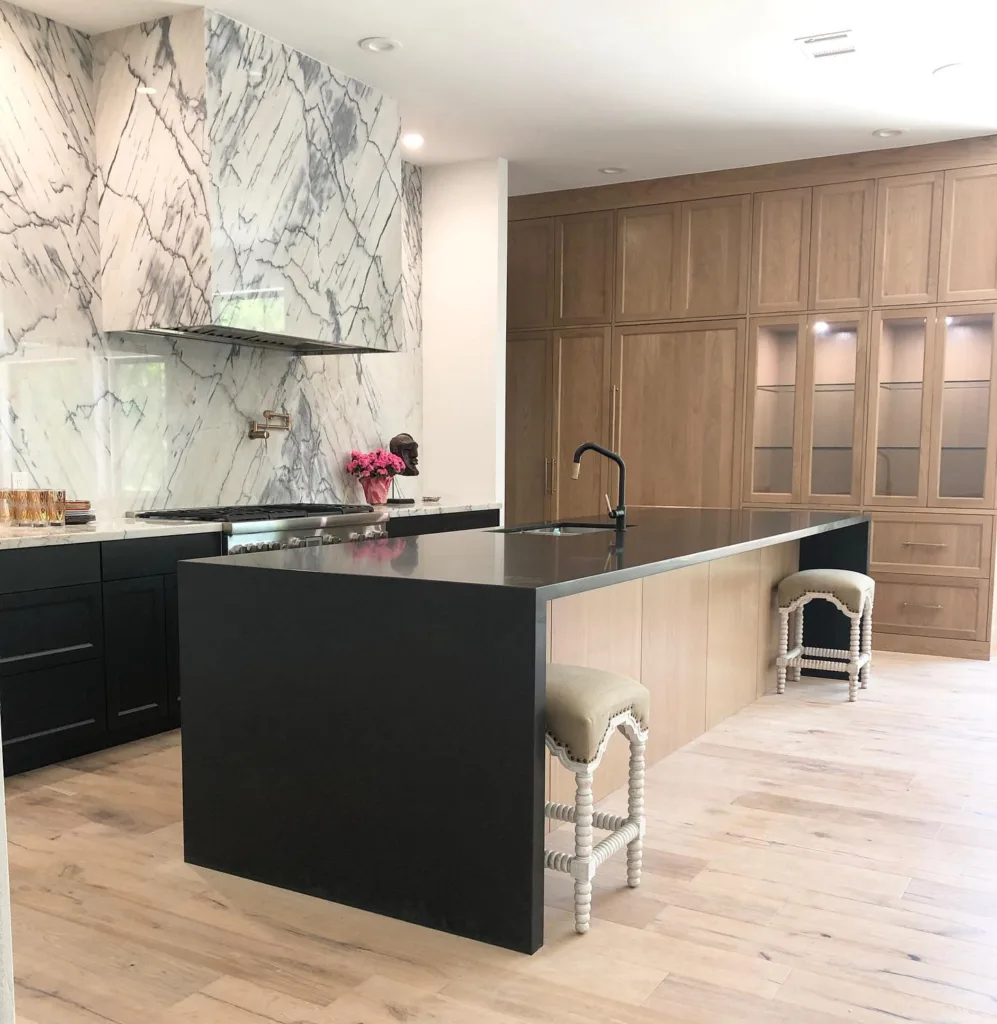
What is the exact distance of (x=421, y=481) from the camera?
5.97 metres

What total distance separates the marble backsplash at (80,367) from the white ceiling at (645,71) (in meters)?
0.31

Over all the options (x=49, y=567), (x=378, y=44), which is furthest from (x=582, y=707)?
(x=378, y=44)

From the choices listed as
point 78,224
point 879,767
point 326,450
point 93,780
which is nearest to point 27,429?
point 78,224

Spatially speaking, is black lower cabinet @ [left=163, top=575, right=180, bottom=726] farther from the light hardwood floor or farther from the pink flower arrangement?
the pink flower arrangement

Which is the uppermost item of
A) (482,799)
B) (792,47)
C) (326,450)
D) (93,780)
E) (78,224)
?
A: (792,47)

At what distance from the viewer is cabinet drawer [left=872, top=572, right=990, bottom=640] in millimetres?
5246

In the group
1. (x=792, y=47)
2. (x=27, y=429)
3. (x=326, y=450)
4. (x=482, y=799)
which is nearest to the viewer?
(x=482, y=799)

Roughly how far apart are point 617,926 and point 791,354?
13.8ft

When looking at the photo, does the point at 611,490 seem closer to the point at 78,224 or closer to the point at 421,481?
the point at 421,481

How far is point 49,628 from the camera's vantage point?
3225 millimetres

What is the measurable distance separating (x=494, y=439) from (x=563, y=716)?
370 centimetres

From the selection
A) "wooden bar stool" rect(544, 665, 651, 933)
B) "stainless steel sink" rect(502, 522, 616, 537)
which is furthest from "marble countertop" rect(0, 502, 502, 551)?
"wooden bar stool" rect(544, 665, 651, 933)

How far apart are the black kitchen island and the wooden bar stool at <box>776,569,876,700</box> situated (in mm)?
1783

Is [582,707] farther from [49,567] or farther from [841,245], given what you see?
[841,245]
